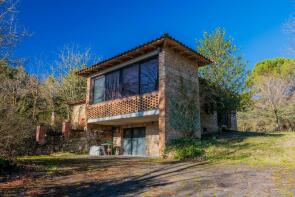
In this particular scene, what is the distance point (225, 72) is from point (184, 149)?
878cm

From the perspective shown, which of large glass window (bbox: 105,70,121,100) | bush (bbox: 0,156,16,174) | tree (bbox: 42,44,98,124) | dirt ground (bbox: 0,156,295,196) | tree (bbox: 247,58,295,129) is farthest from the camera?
tree (bbox: 247,58,295,129)

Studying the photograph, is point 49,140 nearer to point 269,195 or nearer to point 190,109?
point 190,109

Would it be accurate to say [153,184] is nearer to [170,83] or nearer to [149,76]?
[170,83]

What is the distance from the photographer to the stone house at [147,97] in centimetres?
1152

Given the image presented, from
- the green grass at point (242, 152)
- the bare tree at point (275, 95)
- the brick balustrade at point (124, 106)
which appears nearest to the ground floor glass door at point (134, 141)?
the brick balustrade at point (124, 106)

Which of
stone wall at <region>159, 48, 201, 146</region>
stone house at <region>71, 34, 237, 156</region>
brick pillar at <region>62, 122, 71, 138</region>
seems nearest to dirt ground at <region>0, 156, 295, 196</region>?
stone wall at <region>159, 48, 201, 146</region>

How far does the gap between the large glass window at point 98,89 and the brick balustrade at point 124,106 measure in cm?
53

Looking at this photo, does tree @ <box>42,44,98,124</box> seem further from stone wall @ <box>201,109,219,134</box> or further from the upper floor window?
stone wall @ <box>201,109,219,134</box>

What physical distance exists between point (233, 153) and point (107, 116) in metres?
7.29

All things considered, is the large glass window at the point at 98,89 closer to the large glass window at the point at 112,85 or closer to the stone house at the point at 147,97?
the stone house at the point at 147,97

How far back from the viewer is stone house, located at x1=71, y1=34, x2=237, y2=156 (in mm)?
11523

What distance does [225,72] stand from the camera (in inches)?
656

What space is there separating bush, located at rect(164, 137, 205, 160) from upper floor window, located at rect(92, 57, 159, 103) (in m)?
2.89

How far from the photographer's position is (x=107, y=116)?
45.2ft
